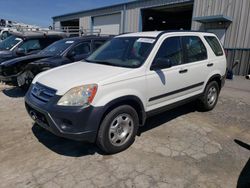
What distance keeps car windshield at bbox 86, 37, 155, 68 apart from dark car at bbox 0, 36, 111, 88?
2.20 meters

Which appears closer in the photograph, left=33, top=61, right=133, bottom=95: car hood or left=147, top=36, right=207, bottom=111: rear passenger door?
left=33, top=61, right=133, bottom=95: car hood

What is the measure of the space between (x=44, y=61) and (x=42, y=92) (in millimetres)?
3076

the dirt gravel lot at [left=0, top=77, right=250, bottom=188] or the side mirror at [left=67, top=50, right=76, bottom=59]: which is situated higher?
the side mirror at [left=67, top=50, right=76, bottom=59]

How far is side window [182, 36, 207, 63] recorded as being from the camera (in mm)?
4531

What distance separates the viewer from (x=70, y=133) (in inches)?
121

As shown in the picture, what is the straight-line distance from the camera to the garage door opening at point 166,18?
59.0ft

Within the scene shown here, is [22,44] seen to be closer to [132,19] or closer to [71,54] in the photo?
[71,54]

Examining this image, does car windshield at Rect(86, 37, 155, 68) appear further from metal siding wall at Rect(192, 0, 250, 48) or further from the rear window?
metal siding wall at Rect(192, 0, 250, 48)

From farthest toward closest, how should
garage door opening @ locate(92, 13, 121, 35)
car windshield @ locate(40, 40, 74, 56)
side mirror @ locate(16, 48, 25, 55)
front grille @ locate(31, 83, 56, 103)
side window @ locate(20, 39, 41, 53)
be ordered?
garage door opening @ locate(92, 13, 121, 35), side window @ locate(20, 39, 41, 53), side mirror @ locate(16, 48, 25, 55), car windshield @ locate(40, 40, 74, 56), front grille @ locate(31, 83, 56, 103)

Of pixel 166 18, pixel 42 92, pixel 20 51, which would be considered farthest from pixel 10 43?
pixel 166 18

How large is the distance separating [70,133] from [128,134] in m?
0.99

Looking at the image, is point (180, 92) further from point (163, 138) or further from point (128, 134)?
point (128, 134)

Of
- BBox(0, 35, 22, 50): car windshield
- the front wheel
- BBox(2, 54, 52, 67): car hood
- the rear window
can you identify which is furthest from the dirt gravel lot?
BBox(0, 35, 22, 50): car windshield

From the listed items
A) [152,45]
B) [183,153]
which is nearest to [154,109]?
[183,153]
